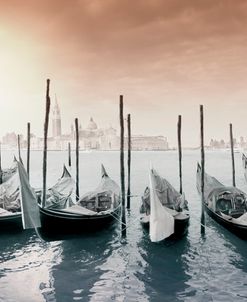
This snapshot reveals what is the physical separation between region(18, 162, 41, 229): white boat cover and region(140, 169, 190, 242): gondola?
3301 millimetres

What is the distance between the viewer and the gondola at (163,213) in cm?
973

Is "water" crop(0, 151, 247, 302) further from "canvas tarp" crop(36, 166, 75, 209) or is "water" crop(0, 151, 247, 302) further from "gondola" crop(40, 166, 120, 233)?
"canvas tarp" crop(36, 166, 75, 209)

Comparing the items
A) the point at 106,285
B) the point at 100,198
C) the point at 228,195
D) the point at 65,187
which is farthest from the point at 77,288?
the point at 65,187

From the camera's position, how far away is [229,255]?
35.7ft

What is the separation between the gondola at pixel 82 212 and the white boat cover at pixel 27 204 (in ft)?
2.32

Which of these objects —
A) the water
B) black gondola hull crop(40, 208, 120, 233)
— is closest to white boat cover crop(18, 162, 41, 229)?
black gondola hull crop(40, 208, 120, 233)

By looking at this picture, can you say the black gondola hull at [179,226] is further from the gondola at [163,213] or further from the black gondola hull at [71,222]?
the black gondola hull at [71,222]

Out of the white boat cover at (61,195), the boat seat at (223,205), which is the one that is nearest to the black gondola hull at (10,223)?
the white boat cover at (61,195)

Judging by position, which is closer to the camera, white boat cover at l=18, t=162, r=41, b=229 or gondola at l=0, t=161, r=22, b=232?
white boat cover at l=18, t=162, r=41, b=229

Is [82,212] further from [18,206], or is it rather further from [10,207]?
[10,207]

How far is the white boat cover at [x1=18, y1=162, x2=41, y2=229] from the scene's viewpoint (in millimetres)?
9906

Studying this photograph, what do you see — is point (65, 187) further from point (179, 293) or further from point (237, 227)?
point (179, 293)

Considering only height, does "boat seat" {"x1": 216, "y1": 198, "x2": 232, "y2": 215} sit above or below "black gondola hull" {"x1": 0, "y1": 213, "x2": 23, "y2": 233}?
above

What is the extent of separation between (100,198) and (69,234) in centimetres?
328
